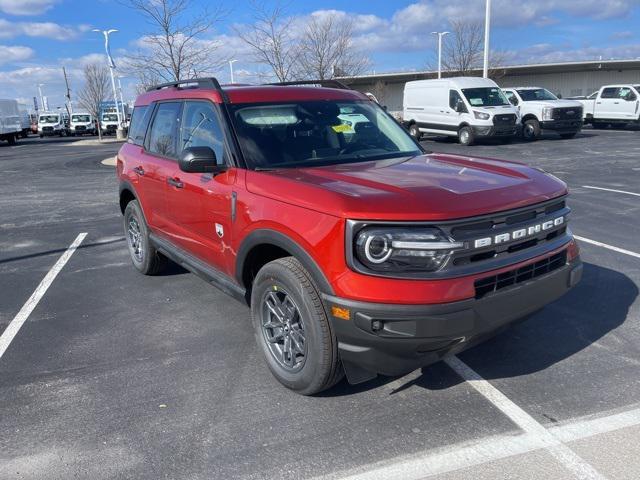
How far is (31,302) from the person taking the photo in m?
5.22

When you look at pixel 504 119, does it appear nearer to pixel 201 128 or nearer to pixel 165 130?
pixel 165 130

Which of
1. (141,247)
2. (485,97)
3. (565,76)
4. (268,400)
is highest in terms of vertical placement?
(565,76)

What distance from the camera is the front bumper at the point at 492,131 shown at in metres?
19.4

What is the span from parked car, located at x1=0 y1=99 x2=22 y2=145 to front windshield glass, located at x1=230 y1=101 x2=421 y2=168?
3677cm

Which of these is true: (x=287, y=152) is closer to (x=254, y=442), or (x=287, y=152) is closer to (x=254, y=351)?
(x=254, y=351)

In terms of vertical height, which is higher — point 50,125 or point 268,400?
point 50,125

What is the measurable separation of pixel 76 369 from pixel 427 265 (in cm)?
261

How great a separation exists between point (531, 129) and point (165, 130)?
64.5ft

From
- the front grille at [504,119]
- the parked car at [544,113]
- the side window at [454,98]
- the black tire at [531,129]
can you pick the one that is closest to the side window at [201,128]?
the front grille at [504,119]

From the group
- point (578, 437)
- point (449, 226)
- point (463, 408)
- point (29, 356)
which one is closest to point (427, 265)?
point (449, 226)

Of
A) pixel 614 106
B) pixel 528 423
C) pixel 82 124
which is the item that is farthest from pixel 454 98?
pixel 82 124

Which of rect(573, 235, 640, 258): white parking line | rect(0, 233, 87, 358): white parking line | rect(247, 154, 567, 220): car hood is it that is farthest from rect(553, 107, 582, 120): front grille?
rect(247, 154, 567, 220): car hood

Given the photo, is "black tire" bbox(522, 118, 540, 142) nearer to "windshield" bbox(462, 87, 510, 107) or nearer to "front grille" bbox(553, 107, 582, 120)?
"front grille" bbox(553, 107, 582, 120)

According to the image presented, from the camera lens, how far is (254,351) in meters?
4.01
